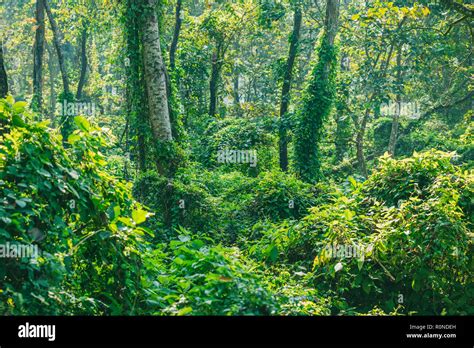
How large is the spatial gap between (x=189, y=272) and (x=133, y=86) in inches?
260

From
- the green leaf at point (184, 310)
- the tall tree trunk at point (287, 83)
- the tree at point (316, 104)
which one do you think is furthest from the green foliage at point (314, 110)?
the green leaf at point (184, 310)

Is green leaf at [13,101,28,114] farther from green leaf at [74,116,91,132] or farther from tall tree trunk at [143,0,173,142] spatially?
tall tree trunk at [143,0,173,142]

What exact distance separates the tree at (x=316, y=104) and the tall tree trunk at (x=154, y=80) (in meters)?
5.09

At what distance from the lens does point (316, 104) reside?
1641 centimetres

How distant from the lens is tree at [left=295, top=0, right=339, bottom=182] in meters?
16.4

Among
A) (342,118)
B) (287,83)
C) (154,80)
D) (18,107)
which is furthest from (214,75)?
(18,107)

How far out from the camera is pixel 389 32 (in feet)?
61.3

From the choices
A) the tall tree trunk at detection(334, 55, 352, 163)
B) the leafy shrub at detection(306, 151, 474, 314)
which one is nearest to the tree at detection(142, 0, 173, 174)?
the leafy shrub at detection(306, 151, 474, 314)

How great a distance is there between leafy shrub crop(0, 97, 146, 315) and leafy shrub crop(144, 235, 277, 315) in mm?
377

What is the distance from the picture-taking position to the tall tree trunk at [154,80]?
12297 millimetres

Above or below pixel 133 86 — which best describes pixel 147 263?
below
